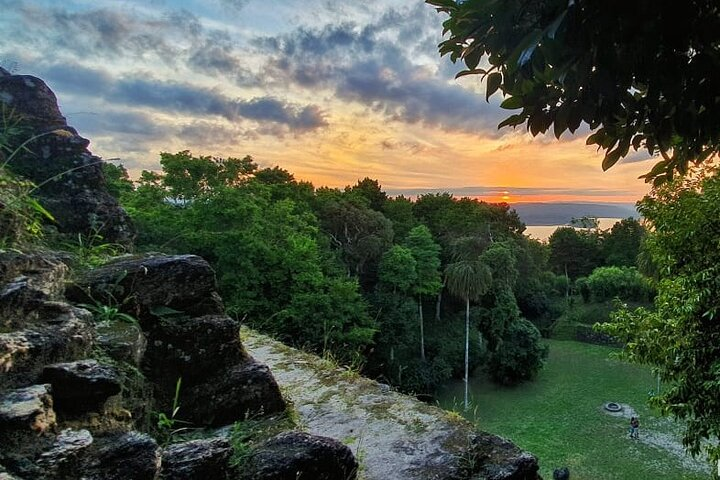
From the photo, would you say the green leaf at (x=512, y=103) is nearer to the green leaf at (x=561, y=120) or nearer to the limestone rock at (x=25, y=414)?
the green leaf at (x=561, y=120)

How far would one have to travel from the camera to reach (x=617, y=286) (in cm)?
2981

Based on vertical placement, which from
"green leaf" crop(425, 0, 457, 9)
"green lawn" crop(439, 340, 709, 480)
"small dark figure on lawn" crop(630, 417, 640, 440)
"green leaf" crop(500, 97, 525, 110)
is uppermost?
"green leaf" crop(425, 0, 457, 9)

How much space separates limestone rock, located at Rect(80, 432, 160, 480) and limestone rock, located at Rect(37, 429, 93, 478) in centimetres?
3

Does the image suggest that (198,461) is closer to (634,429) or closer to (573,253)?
(634,429)

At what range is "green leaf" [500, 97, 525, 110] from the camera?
1487 millimetres

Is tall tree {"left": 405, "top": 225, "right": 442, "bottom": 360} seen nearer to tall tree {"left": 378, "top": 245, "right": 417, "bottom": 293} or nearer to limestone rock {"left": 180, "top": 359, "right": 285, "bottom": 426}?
tall tree {"left": 378, "top": 245, "right": 417, "bottom": 293}

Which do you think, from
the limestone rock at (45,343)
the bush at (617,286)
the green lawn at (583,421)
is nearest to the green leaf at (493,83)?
the limestone rock at (45,343)

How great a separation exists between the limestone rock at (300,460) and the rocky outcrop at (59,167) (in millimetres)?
2813

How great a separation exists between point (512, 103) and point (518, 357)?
2133 cm

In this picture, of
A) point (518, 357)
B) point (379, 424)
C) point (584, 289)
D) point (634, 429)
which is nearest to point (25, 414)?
point (379, 424)

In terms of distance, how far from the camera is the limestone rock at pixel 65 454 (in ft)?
3.92

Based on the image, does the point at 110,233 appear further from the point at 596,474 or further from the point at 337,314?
the point at 596,474

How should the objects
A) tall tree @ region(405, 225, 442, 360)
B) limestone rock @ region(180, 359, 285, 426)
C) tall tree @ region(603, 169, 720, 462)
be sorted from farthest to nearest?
tall tree @ region(405, 225, 442, 360) → tall tree @ region(603, 169, 720, 462) → limestone rock @ region(180, 359, 285, 426)

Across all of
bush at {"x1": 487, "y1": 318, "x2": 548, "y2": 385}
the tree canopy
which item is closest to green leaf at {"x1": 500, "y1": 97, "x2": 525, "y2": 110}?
the tree canopy
